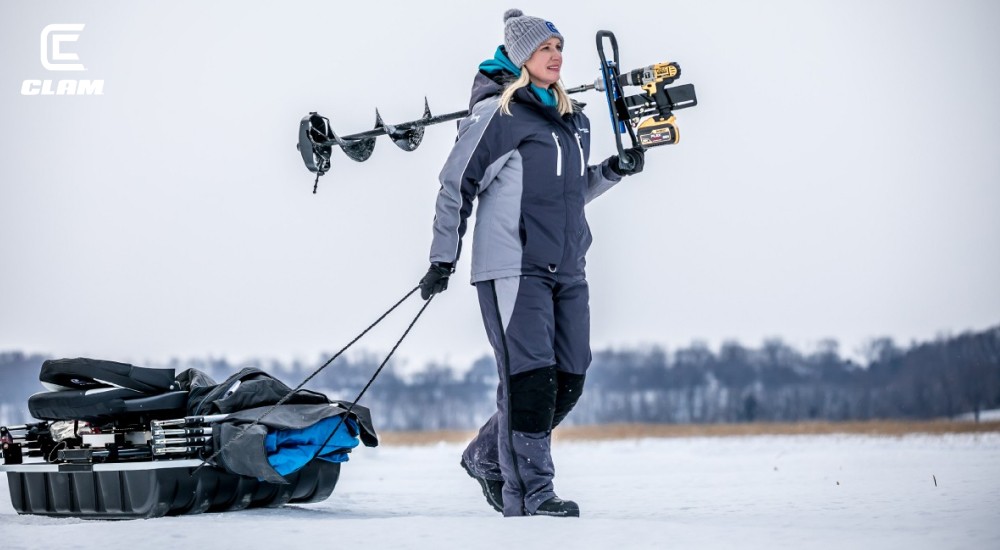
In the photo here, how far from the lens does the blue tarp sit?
363 centimetres

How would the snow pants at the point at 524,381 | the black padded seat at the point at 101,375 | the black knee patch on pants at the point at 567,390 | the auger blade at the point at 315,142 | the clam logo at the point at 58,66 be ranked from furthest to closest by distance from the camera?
the clam logo at the point at 58,66, the auger blade at the point at 315,142, the black padded seat at the point at 101,375, the black knee patch on pants at the point at 567,390, the snow pants at the point at 524,381

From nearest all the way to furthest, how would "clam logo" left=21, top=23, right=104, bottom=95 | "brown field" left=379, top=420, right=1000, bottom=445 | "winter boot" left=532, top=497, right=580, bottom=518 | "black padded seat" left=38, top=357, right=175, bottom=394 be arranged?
1. "winter boot" left=532, top=497, right=580, bottom=518
2. "black padded seat" left=38, top=357, right=175, bottom=394
3. "brown field" left=379, top=420, right=1000, bottom=445
4. "clam logo" left=21, top=23, right=104, bottom=95

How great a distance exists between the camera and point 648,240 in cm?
768

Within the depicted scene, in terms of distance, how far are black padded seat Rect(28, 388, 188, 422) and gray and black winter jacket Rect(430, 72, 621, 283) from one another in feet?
4.01

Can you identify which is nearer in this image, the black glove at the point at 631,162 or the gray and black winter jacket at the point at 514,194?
the gray and black winter jacket at the point at 514,194

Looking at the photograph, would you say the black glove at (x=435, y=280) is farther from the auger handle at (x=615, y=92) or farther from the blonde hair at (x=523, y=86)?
the auger handle at (x=615, y=92)

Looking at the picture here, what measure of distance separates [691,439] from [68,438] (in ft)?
15.6

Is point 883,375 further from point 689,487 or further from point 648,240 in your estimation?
point 689,487

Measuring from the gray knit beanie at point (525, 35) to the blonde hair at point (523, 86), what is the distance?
0.06 m

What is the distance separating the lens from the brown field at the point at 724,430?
6.32 meters

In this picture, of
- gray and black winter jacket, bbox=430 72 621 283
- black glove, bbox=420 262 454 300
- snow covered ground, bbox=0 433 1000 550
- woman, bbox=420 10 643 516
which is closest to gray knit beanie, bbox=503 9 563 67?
woman, bbox=420 10 643 516

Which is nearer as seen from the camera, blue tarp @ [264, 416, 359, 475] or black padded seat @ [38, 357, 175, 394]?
blue tarp @ [264, 416, 359, 475]

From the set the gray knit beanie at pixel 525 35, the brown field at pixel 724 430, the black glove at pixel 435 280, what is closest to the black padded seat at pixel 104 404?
the black glove at pixel 435 280

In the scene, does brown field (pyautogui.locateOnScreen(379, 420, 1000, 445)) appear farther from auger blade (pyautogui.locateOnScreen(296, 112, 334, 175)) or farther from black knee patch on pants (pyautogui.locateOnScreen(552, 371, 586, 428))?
auger blade (pyautogui.locateOnScreen(296, 112, 334, 175))
